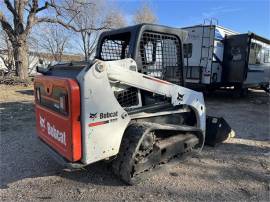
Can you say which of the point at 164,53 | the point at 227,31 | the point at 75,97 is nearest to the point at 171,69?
the point at 164,53

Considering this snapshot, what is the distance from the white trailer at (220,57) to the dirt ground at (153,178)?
16.7ft

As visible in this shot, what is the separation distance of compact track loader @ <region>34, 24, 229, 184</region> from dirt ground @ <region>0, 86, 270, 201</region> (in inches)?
10.0

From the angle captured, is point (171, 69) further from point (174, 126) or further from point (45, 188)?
point (45, 188)

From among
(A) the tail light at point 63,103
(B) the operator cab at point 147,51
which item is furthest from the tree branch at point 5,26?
(A) the tail light at point 63,103

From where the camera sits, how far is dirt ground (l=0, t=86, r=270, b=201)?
3.08 meters

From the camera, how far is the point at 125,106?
126 inches

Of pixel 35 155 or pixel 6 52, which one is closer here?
pixel 35 155

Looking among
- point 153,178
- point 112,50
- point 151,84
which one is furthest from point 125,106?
point 112,50

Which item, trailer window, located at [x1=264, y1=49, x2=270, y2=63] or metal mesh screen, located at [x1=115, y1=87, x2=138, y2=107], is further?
trailer window, located at [x1=264, y1=49, x2=270, y2=63]

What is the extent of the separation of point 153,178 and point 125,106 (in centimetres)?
107

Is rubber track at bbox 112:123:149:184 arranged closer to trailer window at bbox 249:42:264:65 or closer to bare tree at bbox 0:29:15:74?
trailer window at bbox 249:42:264:65

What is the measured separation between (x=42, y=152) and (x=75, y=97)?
2.29 metres

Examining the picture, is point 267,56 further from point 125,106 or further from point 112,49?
point 125,106

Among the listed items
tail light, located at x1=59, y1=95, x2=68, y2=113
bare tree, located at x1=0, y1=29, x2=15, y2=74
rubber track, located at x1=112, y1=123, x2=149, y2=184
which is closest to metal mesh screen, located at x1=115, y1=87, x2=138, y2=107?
rubber track, located at x1=112, y1=123, x2=149, y2=184
